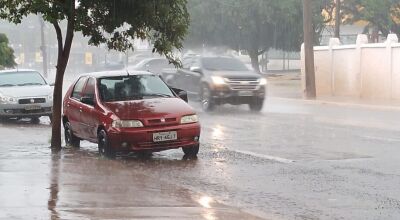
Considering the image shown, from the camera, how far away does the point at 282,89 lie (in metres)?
41.6

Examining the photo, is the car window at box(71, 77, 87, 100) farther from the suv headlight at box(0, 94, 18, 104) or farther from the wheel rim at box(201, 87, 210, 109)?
the wheel rim at box(201, 87, 210, 109)

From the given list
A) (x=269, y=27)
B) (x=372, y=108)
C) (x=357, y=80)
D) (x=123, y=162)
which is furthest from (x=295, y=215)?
(x=269, y=27)

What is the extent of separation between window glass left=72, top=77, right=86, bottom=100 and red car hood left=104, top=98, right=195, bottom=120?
1590 millimetres

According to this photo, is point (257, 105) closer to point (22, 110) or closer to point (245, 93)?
point (245, 93)

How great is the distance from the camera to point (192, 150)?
13.3 meters

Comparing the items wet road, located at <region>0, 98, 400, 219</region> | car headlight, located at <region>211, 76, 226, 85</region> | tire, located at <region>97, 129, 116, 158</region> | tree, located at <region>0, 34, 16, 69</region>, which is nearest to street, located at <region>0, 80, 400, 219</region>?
wet road, located at <region>0, 98, 400, 219</region>

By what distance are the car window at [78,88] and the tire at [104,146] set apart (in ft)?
5.45

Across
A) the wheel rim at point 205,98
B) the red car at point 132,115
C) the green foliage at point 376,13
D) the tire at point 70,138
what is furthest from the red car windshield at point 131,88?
the green foliage at point 376,13

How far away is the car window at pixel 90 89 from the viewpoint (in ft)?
45.7

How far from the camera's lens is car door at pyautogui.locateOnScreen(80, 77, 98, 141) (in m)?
13.4

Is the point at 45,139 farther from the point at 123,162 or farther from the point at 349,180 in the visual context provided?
the point at 349,180

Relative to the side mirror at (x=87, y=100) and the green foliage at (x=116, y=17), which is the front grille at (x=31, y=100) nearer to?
the green foliage at (x=116, y=17)

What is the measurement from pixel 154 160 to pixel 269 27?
41806mm

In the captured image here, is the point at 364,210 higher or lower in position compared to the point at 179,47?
lower
